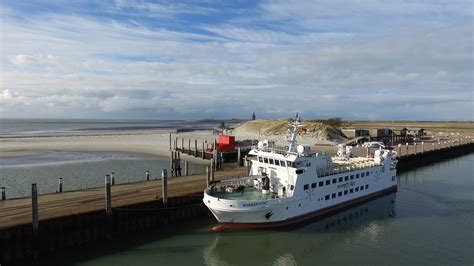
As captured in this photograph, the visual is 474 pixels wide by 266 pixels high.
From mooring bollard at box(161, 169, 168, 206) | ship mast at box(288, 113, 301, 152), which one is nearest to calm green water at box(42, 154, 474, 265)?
mooring bollard at box(161, 169, 168, 206)

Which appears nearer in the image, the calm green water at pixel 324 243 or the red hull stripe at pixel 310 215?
the calm green water at pixel 324 243

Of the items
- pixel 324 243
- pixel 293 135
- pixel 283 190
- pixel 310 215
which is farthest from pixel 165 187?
pixel 324 243

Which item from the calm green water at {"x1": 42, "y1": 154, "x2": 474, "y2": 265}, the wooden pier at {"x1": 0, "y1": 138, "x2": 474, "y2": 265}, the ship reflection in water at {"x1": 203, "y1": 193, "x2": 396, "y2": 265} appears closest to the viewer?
the wooden pier at {"x1": 0, "y1": 138, "x2": 474, "y2": 265}

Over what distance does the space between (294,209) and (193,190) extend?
950 cm

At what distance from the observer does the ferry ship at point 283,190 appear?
29.0m

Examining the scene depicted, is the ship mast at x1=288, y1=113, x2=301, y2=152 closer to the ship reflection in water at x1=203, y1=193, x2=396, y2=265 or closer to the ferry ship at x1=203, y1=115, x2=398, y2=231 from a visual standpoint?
the ferry ship at x1=203, y1=115, x2=398, y2=231

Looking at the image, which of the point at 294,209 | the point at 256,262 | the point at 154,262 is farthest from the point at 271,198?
the point at 154,262

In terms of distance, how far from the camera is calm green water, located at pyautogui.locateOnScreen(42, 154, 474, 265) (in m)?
24.9

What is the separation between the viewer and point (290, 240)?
29.0 metres

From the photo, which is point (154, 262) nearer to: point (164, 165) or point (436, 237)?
point (436, 237)

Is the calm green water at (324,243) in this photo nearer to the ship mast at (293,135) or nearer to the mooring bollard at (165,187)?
the mooring bollard at (165,187)

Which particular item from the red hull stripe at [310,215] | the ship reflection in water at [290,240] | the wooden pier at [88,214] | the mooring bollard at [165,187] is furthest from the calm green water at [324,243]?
the mooring bollard at [165,187]

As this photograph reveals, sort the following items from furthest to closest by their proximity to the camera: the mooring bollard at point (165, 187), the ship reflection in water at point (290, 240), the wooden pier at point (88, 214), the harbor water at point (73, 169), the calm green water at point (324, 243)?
the harbor water at point (73, 169) < the mooring bollard at point (165, 187) < the ship reflection in water at point (290, 240) < the calm green water at point (324, 243) < the wooden pier at point (88, 214)

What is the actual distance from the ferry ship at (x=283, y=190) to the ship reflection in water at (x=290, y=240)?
81 centimetres
